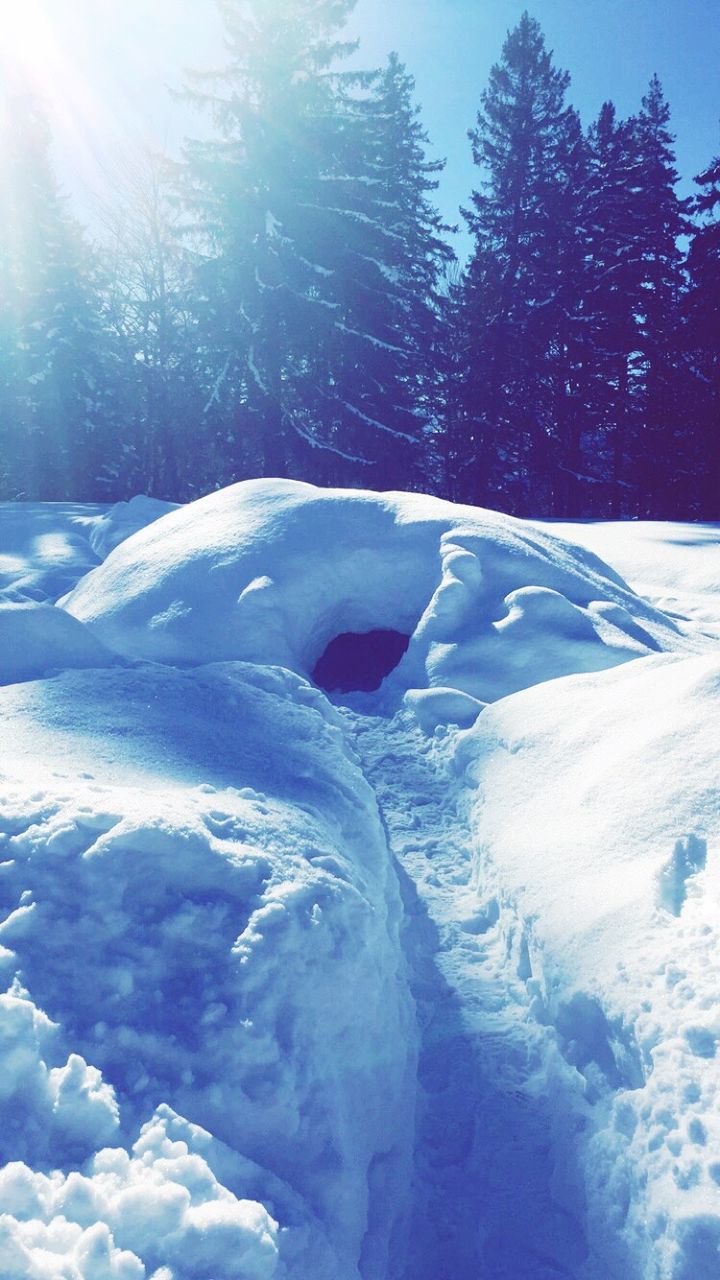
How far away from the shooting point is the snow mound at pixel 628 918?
1843 mm

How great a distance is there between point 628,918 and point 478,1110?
29.8 inches

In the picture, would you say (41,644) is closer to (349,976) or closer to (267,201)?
(349,976)

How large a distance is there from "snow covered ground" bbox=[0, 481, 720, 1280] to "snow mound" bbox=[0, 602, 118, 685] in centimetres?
1

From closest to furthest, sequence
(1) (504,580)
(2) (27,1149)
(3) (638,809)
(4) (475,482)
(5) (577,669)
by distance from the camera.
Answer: (2) (27,1149) < (3) (638,809) < (5) (577,669) < (1) (504,580) < (4) (475,482)

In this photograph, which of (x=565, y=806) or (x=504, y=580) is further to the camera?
(x=504, y=580)

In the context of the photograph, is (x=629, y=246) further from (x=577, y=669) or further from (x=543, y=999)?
(x=543, y=999)

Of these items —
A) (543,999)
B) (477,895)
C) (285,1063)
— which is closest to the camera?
(285,1063)

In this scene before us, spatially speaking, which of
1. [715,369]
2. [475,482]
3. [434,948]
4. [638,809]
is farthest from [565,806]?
[715,369]

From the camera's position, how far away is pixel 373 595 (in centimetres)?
529

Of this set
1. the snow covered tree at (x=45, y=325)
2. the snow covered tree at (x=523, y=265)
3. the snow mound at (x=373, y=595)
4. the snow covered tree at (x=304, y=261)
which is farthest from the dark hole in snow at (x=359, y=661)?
the snow covered tree at (x=45, y=325)

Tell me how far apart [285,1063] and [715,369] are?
1817 centimetres

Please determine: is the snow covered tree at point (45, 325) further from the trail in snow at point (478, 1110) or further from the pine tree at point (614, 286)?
the trail in snow at point (478, 1110)

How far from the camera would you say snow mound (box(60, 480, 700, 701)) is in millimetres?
4684

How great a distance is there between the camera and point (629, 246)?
16.8 metres
